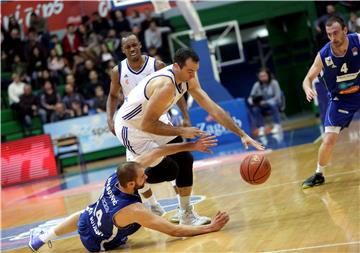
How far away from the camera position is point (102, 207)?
19.4 ft

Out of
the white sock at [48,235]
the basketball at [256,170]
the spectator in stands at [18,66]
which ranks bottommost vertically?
the white sock at [48,235]

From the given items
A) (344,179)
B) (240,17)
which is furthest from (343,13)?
(344,179)

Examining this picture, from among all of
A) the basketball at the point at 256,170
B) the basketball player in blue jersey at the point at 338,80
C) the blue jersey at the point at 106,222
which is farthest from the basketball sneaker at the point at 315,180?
the blue jersey at the point at 106,222

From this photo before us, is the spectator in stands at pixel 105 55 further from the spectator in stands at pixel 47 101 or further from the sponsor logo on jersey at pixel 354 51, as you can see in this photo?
the sponsor logo on jersey at pixel 354 51

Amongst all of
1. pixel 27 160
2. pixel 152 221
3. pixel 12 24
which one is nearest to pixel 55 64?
pixel 12 24

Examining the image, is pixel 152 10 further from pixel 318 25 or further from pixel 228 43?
pixel 318 25

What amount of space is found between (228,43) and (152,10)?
2.74m

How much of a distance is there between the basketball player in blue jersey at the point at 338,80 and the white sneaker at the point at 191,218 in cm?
156

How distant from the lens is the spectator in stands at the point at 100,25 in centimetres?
1969

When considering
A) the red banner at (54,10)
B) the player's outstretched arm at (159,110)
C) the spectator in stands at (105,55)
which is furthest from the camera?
the red banner at (54,10)

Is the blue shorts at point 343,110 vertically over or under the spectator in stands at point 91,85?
under

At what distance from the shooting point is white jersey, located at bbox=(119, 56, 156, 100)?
7301 millimetres

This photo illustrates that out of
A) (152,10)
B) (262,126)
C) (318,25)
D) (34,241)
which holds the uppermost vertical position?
(152,10)

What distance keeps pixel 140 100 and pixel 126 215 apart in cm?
111
